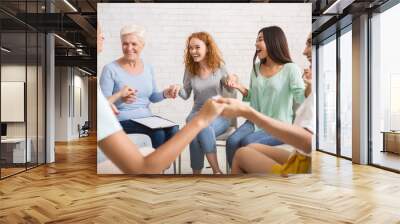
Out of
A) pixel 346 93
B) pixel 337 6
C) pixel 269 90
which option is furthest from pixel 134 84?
pixel 346 93

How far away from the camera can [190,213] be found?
436cm

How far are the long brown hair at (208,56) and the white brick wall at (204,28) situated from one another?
3.2 inches

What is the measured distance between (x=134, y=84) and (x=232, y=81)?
61.7 inches

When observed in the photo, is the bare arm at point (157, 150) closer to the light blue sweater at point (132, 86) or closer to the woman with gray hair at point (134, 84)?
the woman with gray hair at point (134, 84)

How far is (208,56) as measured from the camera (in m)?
A: 6.68

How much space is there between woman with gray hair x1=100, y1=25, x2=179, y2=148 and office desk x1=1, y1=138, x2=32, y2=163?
189cm

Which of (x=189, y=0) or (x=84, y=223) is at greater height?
(x=189, y=0)

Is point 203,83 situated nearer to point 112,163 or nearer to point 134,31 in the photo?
point 134,31

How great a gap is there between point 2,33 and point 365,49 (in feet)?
22.3

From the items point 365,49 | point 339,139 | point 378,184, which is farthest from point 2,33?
point 339,139

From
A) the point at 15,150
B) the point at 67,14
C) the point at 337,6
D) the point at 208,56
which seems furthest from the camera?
the point at 67,14

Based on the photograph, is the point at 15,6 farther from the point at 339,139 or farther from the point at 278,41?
the point at 339,139

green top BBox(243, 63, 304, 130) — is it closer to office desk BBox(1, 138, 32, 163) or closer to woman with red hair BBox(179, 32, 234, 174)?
woman with red hair BBox(179, 32, 234, 174)

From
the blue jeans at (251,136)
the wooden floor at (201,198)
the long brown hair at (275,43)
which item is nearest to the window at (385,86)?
A: the wooden floor at (201,198)
